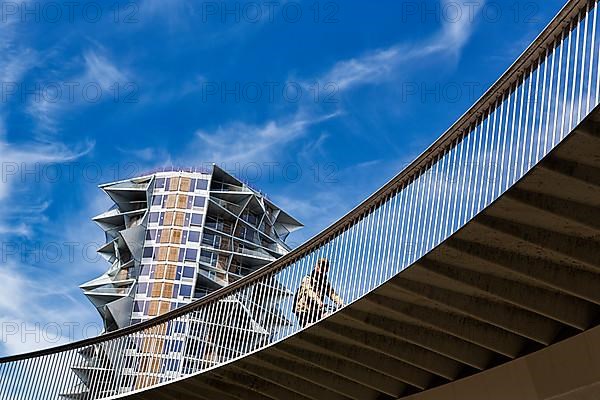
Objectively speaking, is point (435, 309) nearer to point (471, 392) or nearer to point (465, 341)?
point (465, 341)

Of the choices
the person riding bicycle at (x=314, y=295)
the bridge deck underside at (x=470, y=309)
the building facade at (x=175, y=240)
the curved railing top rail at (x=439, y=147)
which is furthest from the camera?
the building facade at (x=175, y=240)

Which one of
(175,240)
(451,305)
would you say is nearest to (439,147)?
(451,305)

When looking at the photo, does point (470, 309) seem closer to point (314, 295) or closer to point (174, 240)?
point (314, 295)

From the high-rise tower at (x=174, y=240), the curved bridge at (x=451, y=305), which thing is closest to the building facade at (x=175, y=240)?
the high-rise tower at (x=174, y=240)

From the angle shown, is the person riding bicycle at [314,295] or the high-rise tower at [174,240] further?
the high-rise tower at [174,240]

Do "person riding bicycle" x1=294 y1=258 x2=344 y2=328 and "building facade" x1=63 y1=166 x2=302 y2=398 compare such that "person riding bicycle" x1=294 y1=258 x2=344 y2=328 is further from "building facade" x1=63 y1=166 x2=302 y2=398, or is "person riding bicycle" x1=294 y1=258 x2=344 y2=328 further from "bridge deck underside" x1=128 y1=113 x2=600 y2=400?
"building facade" x1=63 y1=166 x2=302 y2=398

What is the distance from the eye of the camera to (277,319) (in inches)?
538

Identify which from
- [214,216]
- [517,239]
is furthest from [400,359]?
[214,216]

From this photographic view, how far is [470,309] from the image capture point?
37.1 ft

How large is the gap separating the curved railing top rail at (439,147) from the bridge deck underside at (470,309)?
1290 mm

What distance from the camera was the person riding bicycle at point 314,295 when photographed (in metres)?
12.5

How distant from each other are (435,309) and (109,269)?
87196mm

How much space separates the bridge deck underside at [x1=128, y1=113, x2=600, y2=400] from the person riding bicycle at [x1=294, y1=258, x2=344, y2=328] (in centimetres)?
24

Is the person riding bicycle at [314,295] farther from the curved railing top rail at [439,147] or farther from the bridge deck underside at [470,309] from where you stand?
the curved railing top rail at [439,147]
